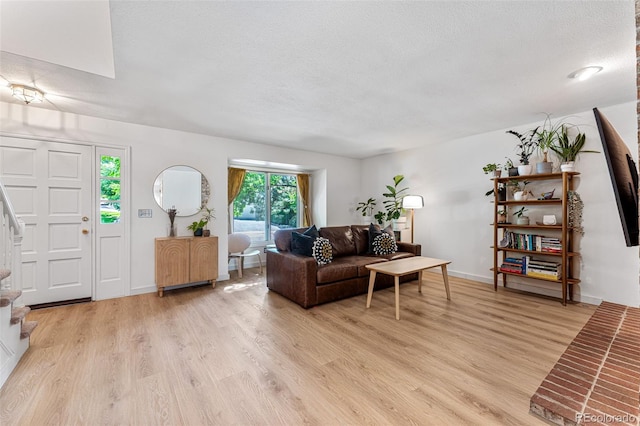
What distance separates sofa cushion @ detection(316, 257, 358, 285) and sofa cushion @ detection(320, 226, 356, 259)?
44 centimetres

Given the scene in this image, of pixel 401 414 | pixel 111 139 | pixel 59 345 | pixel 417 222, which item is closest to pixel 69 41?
pixel 111 139

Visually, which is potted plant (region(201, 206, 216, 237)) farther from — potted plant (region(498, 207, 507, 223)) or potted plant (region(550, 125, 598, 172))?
potted plant (region(550, 125, 598, 172))

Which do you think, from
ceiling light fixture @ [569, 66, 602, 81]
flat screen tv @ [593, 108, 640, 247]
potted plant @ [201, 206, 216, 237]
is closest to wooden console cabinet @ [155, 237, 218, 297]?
potted plant @ [201, 206, 216, 237]

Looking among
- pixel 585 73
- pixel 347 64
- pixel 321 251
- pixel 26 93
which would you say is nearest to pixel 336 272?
pixel 321 251

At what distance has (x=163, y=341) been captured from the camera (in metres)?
2.47

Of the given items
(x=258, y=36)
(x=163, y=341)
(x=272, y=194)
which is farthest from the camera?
(x=272, y=194)

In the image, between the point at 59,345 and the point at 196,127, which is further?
the point at 196,127

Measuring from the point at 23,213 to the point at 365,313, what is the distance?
420 cm

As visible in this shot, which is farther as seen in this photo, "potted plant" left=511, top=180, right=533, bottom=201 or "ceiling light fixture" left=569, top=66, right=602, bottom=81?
"potted plant" left=511, top=180, right=533, bottom=201

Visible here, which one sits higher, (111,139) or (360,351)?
(111,139)

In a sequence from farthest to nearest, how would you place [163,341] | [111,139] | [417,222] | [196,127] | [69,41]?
[417,222], [196,127], [111,139], [163,341], [69,41]

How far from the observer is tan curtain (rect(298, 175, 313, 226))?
20.6 feet

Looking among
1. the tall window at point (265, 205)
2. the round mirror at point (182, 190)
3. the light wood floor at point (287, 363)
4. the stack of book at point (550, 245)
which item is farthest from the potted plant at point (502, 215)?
the round mirror at point (182, 190)

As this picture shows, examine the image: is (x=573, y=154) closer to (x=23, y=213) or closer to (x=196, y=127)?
(x=196, y=127)
